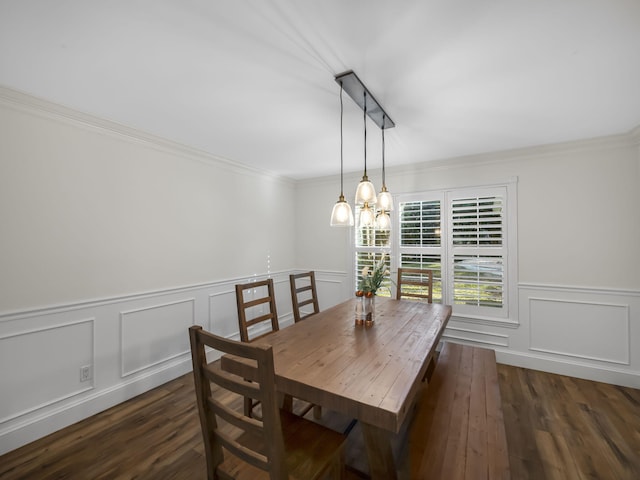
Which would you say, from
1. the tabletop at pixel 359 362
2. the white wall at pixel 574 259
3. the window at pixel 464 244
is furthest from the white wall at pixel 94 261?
the white wall at pixel 574 259

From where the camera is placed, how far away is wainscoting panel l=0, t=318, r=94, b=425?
6.04 feet

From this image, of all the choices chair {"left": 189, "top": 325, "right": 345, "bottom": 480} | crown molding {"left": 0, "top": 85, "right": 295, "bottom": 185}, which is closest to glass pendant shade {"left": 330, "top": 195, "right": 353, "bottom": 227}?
chair {"left": 189, "top": 325, "right": 345, "bottom": 480}

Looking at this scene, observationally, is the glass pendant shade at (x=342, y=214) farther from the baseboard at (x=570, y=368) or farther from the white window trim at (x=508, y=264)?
the baseboard at (x=570, y=368)

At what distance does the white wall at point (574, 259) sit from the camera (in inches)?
104

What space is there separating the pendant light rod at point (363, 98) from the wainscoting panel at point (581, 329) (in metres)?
2.55

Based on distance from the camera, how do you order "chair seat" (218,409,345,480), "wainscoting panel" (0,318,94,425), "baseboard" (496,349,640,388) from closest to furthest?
1. "chair seat" (218,409,345,480)
2. "wainscoting panel" (0,318,94,425)
3. "baseboard" (496,349,640,388)

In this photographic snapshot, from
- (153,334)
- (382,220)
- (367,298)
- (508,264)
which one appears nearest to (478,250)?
(508,264)

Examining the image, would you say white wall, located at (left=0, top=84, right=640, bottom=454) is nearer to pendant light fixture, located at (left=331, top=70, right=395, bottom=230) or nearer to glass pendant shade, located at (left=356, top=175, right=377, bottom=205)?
pendant light fixture, located at (left=331, top=70, right=395, bottom=230)

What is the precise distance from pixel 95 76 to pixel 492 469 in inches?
116

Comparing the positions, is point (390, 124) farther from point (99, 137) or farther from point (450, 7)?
point (99, 137)

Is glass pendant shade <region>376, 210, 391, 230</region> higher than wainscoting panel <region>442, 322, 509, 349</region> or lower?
higher

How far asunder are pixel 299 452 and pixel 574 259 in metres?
3.24

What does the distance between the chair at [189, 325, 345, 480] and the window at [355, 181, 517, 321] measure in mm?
2673

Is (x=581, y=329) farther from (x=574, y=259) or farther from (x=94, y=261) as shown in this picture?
(x=94, y=261)
